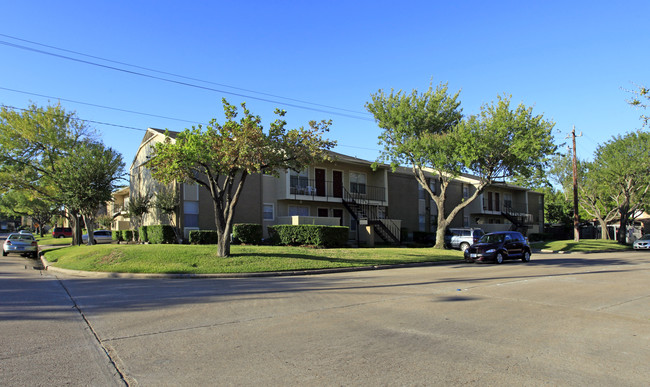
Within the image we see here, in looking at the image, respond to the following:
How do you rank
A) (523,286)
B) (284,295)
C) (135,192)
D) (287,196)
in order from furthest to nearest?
(135,192), (287,196), (523,286), (284,295)

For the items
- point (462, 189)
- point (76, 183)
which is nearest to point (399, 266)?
point (76, 183)

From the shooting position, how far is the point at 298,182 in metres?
29.7

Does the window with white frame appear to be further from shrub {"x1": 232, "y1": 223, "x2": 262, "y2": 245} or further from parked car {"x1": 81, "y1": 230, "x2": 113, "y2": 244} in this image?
parked car {"x1": 81, "y1": 230, "x2": 113, "y2": 244}

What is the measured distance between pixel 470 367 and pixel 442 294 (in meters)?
5.76

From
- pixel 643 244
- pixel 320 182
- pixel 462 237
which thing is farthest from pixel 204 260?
pixel 643 244

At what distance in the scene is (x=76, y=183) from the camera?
25.4 m

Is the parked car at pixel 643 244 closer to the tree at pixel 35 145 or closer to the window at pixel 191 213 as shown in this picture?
the window at pixel 191 213

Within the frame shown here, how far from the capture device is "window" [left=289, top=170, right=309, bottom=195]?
29156 mm

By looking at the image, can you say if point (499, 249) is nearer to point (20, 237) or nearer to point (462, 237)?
point (462, 237)

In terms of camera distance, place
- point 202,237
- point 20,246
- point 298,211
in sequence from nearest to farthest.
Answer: point 202,237 < point 20,246 < point 298,211

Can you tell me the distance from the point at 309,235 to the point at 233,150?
10.3 metres

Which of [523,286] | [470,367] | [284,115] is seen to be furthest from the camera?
[284,115]

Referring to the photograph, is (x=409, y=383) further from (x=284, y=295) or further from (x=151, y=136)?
(x=151, y=136)

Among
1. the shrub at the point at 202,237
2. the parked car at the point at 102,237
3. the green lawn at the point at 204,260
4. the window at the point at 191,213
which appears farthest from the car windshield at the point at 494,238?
the parked car at the point at 102,237
